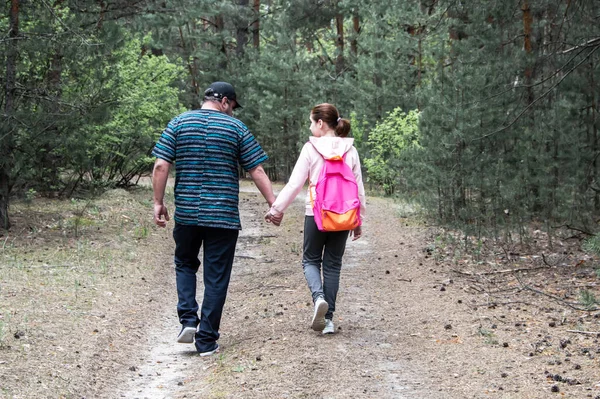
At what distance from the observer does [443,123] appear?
12.5 m

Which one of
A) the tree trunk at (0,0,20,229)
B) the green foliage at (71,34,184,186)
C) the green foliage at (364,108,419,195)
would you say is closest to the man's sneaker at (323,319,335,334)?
the tree trunk at (0,0,20,229)

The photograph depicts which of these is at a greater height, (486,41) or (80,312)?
(486,41)

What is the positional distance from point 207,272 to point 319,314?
1.05 meters

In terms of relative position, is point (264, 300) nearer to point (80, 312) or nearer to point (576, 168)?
point (80, 312)

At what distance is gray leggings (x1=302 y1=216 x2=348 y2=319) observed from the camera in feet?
22.2

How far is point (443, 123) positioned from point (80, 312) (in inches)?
282

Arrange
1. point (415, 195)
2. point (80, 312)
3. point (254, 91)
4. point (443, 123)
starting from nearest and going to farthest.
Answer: point (80, 312) → point (443, 123) → point (415, 195) → point (254, 91)

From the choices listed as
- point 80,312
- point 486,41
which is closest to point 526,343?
point 80,312

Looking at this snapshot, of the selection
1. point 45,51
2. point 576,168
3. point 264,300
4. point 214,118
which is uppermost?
point 45,51

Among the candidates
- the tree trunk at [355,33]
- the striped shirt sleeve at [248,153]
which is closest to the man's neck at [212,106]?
the striped shirt sleeve at [248,153]

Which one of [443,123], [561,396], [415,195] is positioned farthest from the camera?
[415,195]

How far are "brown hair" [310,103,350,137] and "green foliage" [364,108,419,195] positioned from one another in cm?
1278

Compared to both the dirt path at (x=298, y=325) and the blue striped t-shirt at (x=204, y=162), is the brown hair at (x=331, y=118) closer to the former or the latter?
the blue striped t-shirt at (x=204, y=162)

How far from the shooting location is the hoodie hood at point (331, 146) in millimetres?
6645
